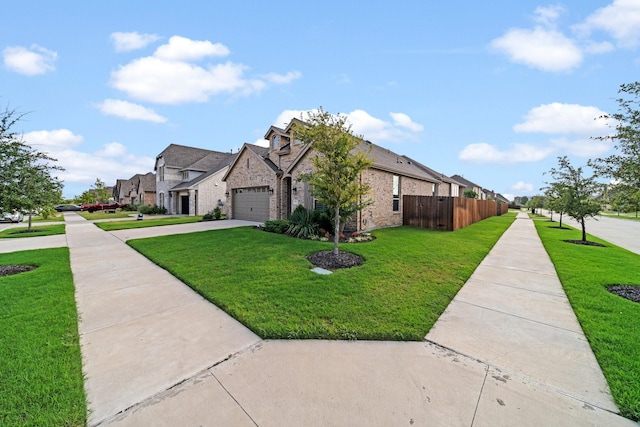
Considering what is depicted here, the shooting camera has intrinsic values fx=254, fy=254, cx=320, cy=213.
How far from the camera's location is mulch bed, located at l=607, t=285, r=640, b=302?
4.75 meters

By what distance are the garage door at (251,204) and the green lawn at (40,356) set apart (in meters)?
11.4

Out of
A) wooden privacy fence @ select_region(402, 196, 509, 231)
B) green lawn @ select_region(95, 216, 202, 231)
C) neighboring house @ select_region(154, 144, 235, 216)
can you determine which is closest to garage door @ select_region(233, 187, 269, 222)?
green lawn @ select_region(95, 216, 202, 231)

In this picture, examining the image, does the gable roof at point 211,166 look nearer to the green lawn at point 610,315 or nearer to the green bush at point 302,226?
the green bush at point 302,226

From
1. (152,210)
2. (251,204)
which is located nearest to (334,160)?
(251,204)

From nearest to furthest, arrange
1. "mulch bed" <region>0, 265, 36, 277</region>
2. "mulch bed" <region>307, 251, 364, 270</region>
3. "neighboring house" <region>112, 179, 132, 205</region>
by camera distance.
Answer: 1. "mulch bed" <region>0, 265, 36, 277</region>
2. "mulch bed" <region>307, 251, 364, 270</region>
3. "neighboring house" <region>112, 179, 132, 205</region>

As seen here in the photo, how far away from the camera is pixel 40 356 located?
2801 millimetres

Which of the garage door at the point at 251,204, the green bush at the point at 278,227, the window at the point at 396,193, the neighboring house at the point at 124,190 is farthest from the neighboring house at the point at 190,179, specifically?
the neighboring house at the point at 124,190

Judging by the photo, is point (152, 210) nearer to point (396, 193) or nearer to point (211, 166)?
point (211, 166)

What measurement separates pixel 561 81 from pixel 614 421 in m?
12.9

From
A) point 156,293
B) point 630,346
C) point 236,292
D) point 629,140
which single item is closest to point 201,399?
point 236,292

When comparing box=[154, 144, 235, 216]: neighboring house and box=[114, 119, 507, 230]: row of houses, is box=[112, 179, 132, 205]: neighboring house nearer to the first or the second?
box=[154, 144, 235, 216]: neighboring house

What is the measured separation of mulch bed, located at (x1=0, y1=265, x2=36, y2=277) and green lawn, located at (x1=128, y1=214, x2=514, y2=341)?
2.45m

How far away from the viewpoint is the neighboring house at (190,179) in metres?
24.4

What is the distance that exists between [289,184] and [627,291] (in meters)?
13.4
